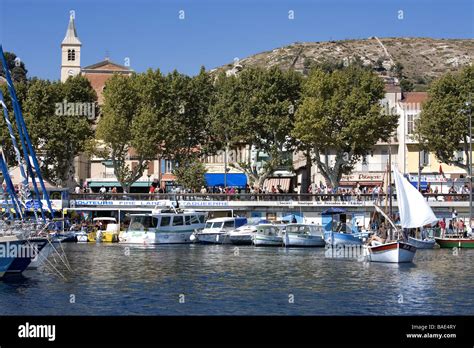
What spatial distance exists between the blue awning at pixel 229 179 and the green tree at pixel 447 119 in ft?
75.3

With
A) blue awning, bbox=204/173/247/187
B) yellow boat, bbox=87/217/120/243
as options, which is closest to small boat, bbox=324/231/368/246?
yellow boat, bbox=87/217/120/243

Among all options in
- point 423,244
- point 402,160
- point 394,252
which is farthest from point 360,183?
point 394,252

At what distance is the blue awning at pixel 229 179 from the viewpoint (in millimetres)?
Result: 106625

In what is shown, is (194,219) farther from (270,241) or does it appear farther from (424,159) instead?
(424,159)

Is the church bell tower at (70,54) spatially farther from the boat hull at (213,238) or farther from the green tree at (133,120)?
the boat hull at (213,238)

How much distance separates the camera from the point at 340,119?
93.9m

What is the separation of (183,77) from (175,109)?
455cm

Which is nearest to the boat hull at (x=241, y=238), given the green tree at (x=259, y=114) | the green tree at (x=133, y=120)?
the green tree at (x=259, y=114)

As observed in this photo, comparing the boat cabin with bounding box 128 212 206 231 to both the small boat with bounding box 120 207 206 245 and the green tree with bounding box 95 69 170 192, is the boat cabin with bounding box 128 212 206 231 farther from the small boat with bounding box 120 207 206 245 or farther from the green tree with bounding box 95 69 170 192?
the green tree with bounding box 95 69 170 192

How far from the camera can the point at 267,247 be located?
7238 centimetres

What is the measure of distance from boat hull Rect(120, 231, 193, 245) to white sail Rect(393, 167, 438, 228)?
81.8 feet

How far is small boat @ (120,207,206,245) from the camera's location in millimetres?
76188

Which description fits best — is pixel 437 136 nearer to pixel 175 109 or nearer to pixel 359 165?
pixel 359 165
